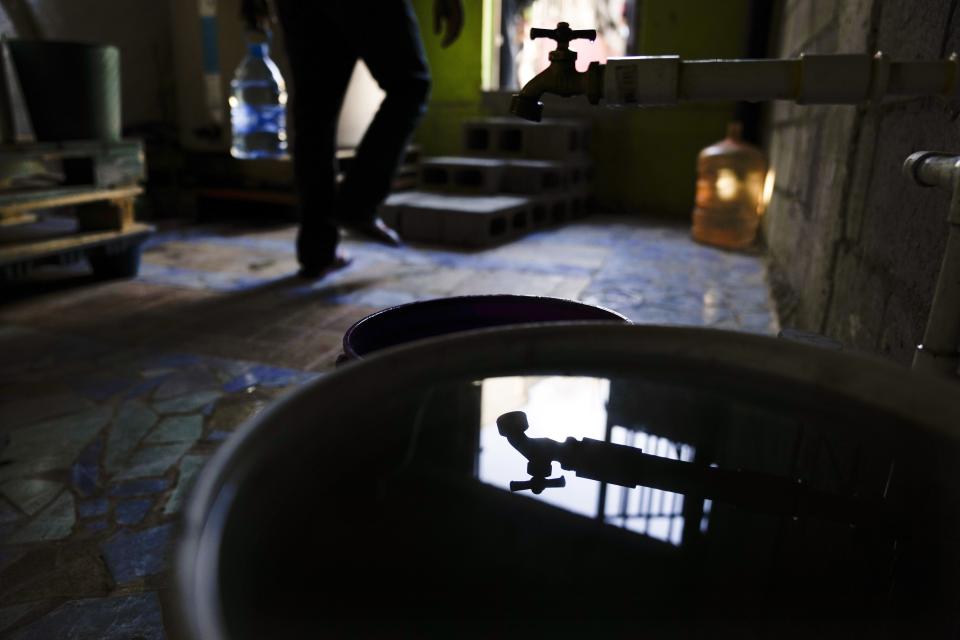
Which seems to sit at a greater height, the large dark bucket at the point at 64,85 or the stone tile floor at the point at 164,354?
the large dark bucket at the point at 64,85

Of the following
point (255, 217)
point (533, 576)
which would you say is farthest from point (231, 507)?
point (255, 217)

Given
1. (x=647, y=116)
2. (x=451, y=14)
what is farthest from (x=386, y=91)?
(x=647, y=116)

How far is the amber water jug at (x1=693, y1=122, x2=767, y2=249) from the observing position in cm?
523

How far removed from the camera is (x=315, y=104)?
3.48 metres

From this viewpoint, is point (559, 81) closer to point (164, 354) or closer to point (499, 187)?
point (164, 354)

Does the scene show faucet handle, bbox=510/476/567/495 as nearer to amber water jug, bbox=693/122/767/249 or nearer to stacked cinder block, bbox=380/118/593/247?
stacked cinder block, bbox=380/118/593/247

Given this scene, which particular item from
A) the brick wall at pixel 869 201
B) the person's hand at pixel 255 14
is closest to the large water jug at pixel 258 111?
the person's hand at pixel 255 14

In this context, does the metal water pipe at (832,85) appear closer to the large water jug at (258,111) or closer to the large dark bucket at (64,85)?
the large dark bucket at (64,85)

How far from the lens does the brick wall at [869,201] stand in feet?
4.89

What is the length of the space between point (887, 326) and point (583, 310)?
3.24 ft

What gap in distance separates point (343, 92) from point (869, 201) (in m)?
2.55

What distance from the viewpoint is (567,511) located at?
694 mm

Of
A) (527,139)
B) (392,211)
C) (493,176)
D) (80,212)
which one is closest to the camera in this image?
(80,212)

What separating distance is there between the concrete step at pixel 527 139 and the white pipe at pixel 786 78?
17.6 ft
